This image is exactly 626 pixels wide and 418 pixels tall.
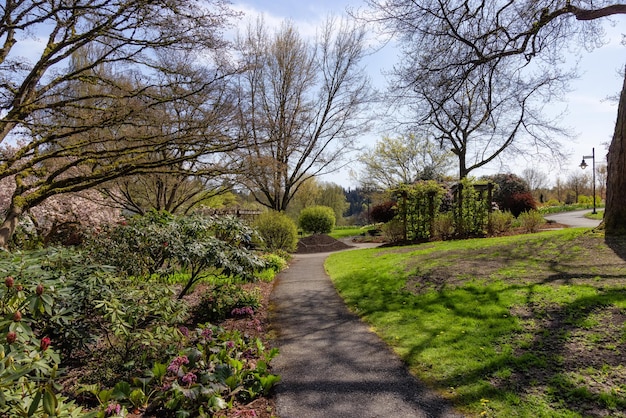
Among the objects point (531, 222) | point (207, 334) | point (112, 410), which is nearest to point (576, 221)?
point (531, 222)

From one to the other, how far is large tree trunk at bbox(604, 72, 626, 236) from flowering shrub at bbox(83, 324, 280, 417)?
7.21 metres

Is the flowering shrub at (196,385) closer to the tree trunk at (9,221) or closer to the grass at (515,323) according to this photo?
the grass at (515,323)

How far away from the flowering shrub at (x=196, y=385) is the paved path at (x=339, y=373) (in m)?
0.27

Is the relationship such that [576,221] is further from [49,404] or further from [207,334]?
[49,404]

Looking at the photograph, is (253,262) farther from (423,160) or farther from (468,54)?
(423,160)

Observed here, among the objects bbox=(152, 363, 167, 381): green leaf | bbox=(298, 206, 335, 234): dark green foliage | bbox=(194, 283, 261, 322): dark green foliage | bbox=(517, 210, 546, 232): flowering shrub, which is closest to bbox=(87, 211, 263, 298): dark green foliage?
bbox=(194, 283, 261, 322): dark green foliage

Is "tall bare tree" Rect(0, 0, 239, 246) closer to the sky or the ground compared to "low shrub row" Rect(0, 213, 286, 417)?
closer to the sky

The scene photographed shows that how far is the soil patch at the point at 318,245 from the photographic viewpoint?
722 inches

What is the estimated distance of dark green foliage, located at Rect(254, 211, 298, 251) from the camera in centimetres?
1424

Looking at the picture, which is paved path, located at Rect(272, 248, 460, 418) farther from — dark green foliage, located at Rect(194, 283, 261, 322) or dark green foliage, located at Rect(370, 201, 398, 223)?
dark green foliage, located at Rect(370, 201, 398, 223)

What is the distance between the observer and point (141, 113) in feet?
13.6

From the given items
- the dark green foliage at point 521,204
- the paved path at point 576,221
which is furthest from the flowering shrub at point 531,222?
the dark green foliage at point 521,204

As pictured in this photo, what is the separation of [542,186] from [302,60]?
48.0 metres

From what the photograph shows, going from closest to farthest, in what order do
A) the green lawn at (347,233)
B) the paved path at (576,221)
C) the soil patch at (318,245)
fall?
the paved path at (576,221) → the soil patch at (318,245) → the green lawn at (347,233)
